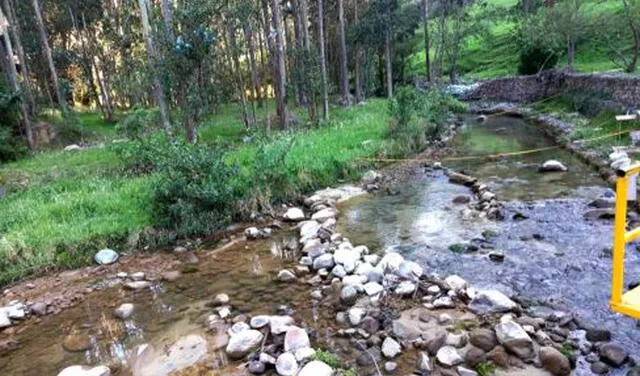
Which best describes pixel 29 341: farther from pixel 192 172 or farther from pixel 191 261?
pixel 192 172

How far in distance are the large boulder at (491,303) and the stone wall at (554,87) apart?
13.0 m

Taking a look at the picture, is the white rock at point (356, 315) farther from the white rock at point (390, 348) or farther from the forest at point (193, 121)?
the forest at point (193, 121)

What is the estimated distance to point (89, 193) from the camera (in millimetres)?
10789

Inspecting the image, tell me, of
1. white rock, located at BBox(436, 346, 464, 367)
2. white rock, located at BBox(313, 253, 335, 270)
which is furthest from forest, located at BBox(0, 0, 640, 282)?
white rock, located at BBox(436, 346, 464, 367)

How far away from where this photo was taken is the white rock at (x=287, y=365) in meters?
5.26

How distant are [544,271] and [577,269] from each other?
48 centimetres

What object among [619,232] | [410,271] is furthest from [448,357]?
[619,232]

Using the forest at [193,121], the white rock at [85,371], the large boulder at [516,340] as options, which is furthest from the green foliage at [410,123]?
the white rock at [85,371]

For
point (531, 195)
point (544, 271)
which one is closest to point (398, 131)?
point (531, 195)

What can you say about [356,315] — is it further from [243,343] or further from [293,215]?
[293,215]

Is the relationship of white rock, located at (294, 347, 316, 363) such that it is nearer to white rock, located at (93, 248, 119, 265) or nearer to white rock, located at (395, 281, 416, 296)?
white rock, located at (395, 281, 416, 296)

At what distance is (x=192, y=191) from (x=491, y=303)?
19.7 ft

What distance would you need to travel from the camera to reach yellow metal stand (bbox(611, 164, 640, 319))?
156 inches

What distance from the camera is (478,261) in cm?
779
